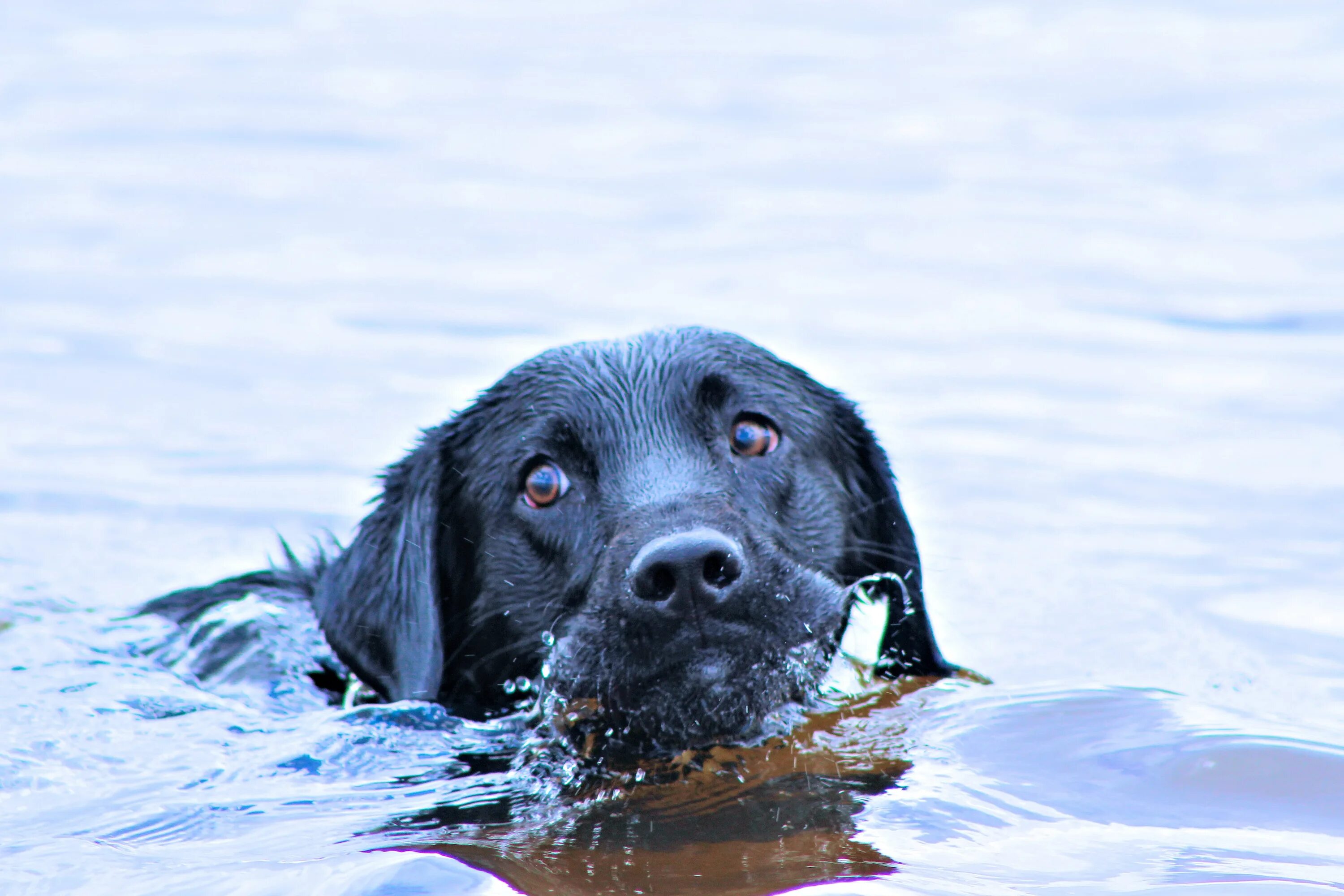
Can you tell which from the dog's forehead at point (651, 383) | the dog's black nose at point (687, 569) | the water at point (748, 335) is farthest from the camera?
the dog's forehead at point (651, 383)

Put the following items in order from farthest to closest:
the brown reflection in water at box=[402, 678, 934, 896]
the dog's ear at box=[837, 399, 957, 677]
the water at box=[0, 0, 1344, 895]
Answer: the dog's ear at box=[837, 399, 957, 677], the water at box=[0, 0, 1344, 895], the brown reflection in water at box=[402, 678, 934, 896]

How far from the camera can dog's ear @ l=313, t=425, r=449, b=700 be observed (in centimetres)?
473

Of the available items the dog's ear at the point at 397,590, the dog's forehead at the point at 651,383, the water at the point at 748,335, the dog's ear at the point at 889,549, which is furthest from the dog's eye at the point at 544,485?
the dog's ear at the point at 889,549

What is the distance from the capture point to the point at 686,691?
4070 mm

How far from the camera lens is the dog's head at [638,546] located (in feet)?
13.3

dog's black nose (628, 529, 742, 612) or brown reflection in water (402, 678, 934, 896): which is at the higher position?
dog's black nose (628, 529, 742, 612)

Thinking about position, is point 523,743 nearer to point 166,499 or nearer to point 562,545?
point 562,545

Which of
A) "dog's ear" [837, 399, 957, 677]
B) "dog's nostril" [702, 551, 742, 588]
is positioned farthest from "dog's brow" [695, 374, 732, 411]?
"dog's nostril" [702, 551, 742, 588]

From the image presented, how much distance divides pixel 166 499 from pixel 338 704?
3000mm

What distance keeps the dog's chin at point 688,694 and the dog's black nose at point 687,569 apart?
0.17 meters

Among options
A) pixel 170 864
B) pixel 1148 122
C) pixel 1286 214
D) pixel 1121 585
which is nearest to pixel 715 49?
pixel 1148 122

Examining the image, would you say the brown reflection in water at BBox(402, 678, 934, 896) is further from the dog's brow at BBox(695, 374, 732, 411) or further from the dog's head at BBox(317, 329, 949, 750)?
the dog's brow at BBox(695, 374, 732, 411)

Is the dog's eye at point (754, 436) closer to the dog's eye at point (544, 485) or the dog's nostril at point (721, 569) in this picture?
the dog's eye at point (544, 485)

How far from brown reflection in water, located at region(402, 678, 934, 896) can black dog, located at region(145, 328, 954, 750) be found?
0.39 feet
